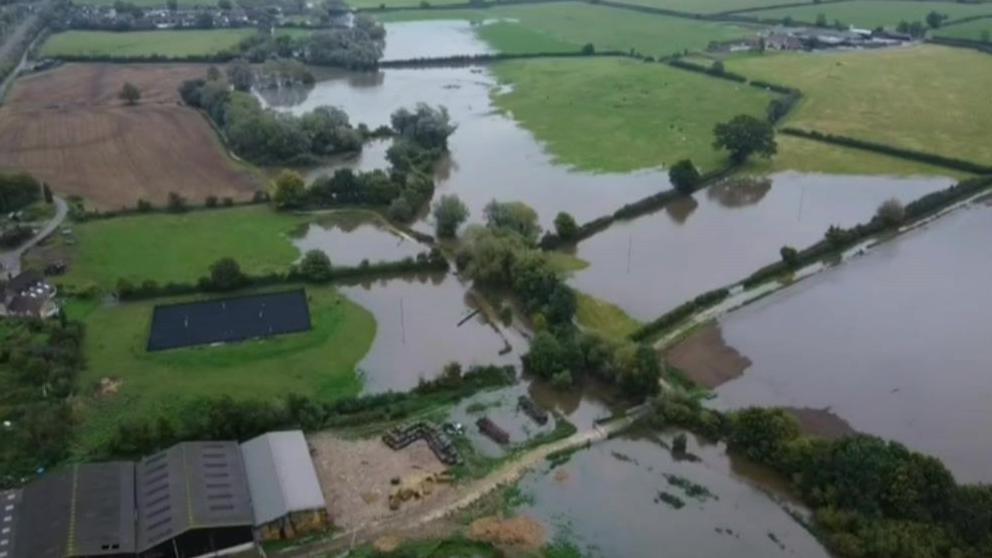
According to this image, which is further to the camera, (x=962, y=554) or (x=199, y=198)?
(x=199, y=198)

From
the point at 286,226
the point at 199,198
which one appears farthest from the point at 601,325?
the point at 199,198

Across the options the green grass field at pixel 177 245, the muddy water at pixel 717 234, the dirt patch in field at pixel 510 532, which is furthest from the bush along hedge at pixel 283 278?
the dirt patch in field at pixel 510 532

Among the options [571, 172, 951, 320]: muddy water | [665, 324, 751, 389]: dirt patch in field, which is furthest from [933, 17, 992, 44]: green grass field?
[665, 324, 751, 389]: dirt patch in field

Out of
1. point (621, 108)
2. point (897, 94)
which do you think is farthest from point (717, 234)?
point (897, 94)

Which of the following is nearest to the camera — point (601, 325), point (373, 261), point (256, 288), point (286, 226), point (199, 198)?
point (601, 325)

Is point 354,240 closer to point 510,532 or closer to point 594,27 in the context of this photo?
point 510,532

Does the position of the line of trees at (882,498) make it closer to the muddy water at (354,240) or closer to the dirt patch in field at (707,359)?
the dirt patch in field at (707,359)

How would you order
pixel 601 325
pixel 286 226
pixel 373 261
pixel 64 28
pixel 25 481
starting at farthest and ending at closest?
pixel 64 28
pixel 286 226
pixel 373 261
pixel 601 325
pixel 25 481

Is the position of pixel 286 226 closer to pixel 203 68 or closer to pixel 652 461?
pixel 652 461
